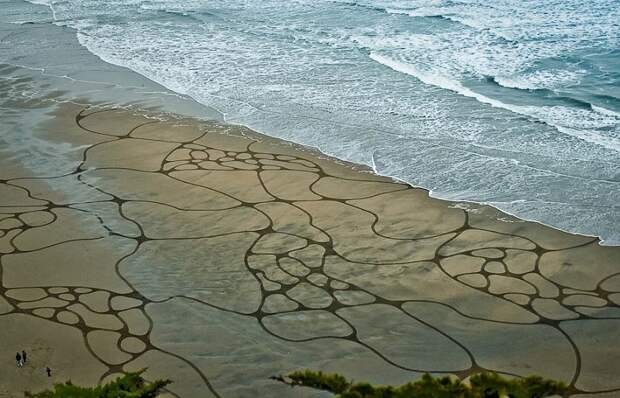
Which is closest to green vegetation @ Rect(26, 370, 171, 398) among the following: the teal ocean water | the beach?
the beach

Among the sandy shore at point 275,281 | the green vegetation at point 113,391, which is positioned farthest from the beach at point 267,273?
the green vegetation at point 113,391

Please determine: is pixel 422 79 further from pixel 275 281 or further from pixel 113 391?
pixel 113 391

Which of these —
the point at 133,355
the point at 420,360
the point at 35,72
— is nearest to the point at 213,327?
the point at 133,355

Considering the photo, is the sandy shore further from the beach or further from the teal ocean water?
the teal ocean water

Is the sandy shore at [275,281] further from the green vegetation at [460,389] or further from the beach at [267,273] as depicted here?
the green vegetation at [460,389]

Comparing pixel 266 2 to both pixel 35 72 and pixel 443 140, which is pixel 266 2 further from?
pixel 443 140

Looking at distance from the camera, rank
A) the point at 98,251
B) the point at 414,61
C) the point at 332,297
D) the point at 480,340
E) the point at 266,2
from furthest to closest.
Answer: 1. the point at 266,2
2. the point at 414,61
3. the point at 98,251
4. the point at 332,297
5. the point at 480,340
